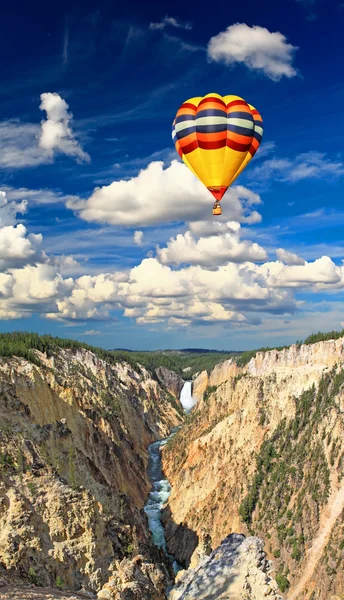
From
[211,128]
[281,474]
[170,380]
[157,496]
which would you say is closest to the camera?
[211,128]

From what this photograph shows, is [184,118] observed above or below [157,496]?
above

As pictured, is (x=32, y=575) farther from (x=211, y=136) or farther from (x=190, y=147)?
(x=190, y=147)

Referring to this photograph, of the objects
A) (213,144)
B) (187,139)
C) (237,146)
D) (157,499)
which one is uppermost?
(187,139)

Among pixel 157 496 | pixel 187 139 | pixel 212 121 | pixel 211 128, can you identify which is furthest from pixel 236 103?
pixel 157 496

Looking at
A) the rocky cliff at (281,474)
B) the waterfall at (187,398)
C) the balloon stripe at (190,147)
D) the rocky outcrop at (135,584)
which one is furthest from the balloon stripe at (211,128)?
the waterfall at (187,398)

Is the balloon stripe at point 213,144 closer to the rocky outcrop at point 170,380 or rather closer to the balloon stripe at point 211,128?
the balloon stripe at point 211,128

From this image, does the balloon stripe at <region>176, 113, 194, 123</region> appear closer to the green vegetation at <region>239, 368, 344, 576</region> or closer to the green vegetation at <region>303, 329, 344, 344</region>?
the green vegetation at <region>239, 368, 344, 576</region>

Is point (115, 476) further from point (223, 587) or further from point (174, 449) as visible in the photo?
point (223, 587)
